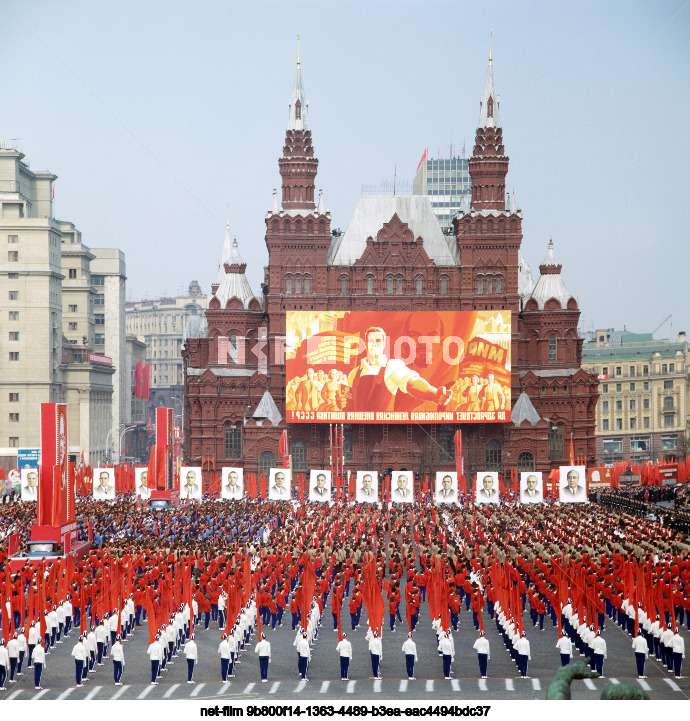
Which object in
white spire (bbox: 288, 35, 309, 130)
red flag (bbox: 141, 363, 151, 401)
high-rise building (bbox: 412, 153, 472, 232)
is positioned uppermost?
high-rise building (bbox: 412, 153, 472, 232)

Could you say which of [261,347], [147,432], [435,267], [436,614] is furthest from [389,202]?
[147,432]

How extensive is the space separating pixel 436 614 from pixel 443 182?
136 meters

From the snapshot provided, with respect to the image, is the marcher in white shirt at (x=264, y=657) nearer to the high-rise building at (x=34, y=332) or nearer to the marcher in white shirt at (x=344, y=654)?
the marcher in white shirt at (x=344, y=654)

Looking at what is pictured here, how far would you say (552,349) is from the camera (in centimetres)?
6844

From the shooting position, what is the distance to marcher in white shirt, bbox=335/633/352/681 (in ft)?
69.7

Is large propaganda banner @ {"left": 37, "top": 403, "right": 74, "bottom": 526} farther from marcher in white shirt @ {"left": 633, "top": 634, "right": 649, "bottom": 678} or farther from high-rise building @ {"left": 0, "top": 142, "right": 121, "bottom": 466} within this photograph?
high-rise building @ {"left": 0, "top": 142, "right": 121, "bottom": 466}

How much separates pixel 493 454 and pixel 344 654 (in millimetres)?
44827

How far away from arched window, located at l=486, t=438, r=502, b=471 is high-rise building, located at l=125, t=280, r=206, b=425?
92.8 m

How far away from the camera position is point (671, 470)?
5484 cm

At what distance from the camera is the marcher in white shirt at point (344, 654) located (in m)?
21.2

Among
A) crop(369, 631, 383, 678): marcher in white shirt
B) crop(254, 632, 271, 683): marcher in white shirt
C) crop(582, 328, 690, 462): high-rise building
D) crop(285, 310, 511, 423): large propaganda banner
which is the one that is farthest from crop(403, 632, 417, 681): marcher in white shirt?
crop(582, 328, 690, 462): high-rise building

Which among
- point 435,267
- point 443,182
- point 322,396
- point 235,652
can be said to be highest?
point 443,182

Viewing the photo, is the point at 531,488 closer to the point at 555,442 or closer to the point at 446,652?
the point at 555,442
